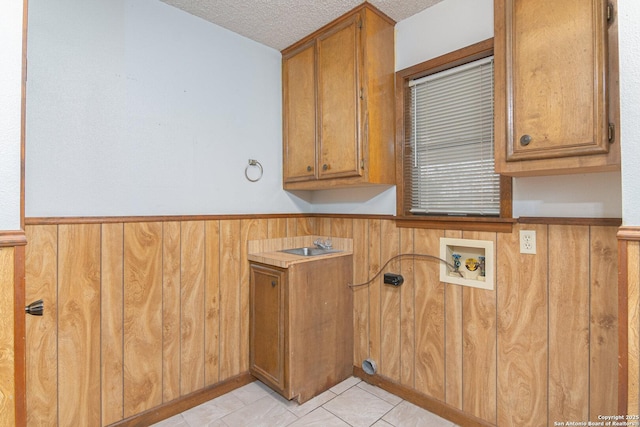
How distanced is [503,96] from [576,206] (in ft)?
1.97

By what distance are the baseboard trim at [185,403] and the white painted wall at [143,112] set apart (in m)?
1.13

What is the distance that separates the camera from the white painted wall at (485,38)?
1371 mm

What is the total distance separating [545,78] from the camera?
1276 millimetres

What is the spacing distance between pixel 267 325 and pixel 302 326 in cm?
25

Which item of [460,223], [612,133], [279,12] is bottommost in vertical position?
[460,223]

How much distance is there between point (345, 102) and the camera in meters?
2.03

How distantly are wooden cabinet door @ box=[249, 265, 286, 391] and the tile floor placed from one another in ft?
0.44

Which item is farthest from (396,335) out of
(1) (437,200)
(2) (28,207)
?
(2) (28,207)

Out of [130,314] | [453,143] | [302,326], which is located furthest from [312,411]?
[453,143]

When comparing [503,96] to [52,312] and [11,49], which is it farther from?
[52,312]

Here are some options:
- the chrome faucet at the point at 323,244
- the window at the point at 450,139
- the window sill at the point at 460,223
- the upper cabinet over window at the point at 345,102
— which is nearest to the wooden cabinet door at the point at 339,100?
the upper cabinet over window at the point at 345,102

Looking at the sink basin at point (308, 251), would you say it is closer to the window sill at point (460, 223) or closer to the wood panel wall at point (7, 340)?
the window sill at point (460, 223)

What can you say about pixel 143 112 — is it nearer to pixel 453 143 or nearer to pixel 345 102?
pixel 345 102

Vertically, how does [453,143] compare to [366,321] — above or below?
above
